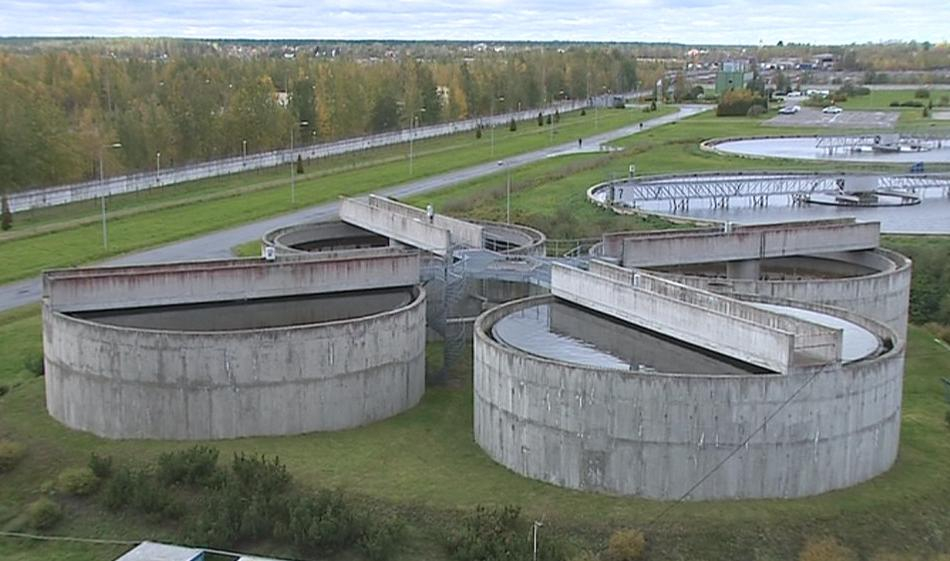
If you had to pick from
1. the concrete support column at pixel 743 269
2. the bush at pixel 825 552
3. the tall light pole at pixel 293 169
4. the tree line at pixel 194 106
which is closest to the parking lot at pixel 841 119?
the tree line at pixel 194 106

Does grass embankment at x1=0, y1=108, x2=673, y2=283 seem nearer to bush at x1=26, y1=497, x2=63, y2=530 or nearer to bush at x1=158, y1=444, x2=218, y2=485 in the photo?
bush at x1=26, y1=497, x2=63, y2=530

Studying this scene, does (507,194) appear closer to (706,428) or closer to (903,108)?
(706,428)

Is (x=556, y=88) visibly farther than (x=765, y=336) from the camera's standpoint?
Yes

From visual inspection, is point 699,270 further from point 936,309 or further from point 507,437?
point 507,437

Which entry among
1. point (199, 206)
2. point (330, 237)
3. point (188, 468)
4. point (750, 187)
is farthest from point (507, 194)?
point (188, 468)

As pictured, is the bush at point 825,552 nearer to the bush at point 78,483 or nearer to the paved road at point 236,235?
the bush at point 78,483

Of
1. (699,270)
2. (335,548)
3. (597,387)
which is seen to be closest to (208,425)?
(335,548)
